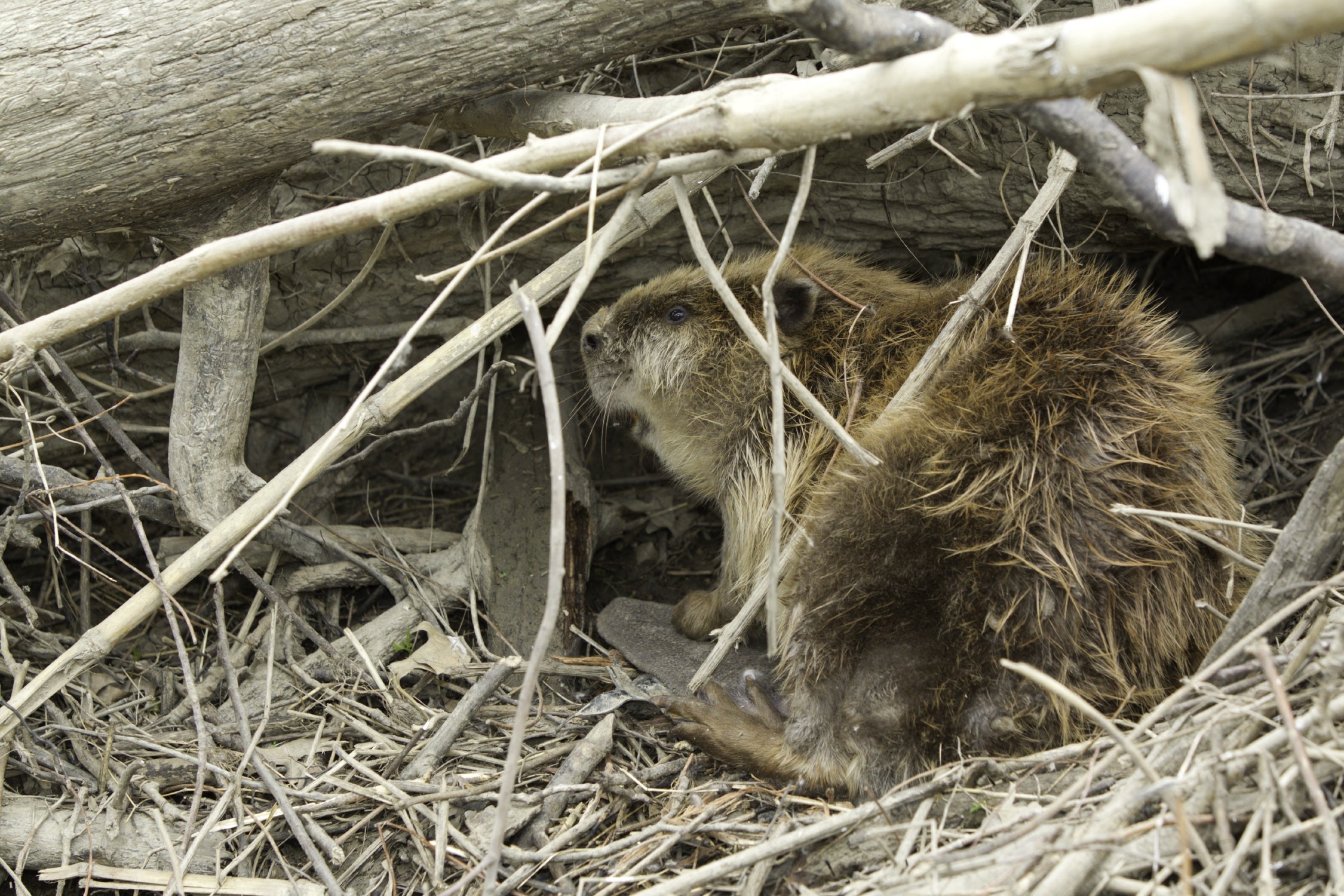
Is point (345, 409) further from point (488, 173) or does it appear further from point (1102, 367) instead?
point (1102, 367)

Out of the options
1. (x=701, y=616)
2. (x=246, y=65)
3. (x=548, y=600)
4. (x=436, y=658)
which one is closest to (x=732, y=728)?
(x=701, y=616)

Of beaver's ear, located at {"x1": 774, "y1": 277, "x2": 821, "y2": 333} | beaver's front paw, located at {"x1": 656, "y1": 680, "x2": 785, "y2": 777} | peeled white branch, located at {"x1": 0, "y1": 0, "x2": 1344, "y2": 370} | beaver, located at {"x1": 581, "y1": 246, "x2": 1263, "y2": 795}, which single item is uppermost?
peeled white branch, located at {"x1": 0, "y1": 0, "x2": 1344, "y2": 370}

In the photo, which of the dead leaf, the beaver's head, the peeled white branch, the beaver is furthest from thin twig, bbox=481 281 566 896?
the beaver's head

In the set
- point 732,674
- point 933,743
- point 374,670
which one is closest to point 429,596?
point 374,670

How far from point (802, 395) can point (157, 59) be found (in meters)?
1.88

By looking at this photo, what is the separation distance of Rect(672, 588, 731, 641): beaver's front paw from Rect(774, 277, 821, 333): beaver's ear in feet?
3.29

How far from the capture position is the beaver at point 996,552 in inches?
99.6

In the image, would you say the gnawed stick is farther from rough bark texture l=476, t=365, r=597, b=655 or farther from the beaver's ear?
rough bark texture l=476, t=365, r=597, b=655

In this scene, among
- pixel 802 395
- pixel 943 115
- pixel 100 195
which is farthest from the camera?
pixel 100 195

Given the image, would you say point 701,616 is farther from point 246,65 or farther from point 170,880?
point 246,65

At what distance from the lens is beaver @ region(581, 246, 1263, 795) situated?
2.53 metres

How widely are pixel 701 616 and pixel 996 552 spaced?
1367 millimetres

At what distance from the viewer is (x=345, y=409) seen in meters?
4.37

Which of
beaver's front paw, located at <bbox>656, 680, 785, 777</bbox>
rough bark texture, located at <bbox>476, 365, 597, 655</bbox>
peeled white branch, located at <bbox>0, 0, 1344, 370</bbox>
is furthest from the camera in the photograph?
rough bark texture, located at <bbox>476, 365, 597, 655</bbox>
